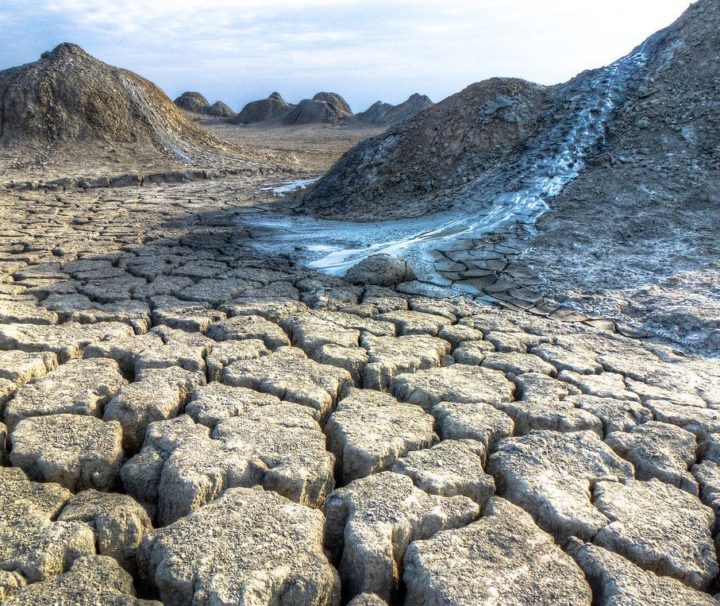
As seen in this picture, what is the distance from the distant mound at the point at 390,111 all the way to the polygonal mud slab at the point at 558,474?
2779 centimetres

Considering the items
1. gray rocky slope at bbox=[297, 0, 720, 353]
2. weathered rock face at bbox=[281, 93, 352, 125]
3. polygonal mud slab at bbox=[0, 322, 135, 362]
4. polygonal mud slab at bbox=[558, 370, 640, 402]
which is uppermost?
weathered rock face at bbox=[281, 93, 352, 125]

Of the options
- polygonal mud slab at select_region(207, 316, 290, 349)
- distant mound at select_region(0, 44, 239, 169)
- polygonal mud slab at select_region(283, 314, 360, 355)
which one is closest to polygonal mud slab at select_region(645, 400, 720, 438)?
polygonal mud slab at select_region(283, 314, 360, 355)

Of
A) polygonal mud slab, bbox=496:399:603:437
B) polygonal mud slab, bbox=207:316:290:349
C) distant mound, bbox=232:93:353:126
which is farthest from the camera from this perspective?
distant mound, bbox=232:93:353:126

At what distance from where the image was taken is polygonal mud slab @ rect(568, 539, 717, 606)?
1.69 metres

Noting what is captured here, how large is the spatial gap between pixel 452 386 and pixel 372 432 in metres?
0.57

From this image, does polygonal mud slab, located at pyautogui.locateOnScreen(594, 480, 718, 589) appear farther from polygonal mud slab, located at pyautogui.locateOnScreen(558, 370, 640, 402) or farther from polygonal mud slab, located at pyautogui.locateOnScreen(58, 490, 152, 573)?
polygonal mud slab, located at pyautogui.locateOnScreen(58, 490, 152, 573)

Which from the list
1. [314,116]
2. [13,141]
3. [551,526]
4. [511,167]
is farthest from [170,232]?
[314,116]

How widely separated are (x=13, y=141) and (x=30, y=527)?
1123cm

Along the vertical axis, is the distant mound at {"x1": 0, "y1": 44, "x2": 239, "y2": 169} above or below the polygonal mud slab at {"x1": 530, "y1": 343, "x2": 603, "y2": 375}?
above

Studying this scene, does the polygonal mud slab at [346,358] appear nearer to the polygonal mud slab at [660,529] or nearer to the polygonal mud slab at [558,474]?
the polygonal mud slab at [558,474]

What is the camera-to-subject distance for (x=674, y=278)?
4.39 metres

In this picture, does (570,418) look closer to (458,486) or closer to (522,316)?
(458,486)

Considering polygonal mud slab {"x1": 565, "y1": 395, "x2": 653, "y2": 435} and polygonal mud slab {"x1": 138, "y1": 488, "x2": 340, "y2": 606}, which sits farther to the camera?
polygonal mud slab {"x1": 565, "y1": 395, "x2": 653, "y2": 435}

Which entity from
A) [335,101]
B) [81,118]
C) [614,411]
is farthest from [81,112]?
[335,101]
